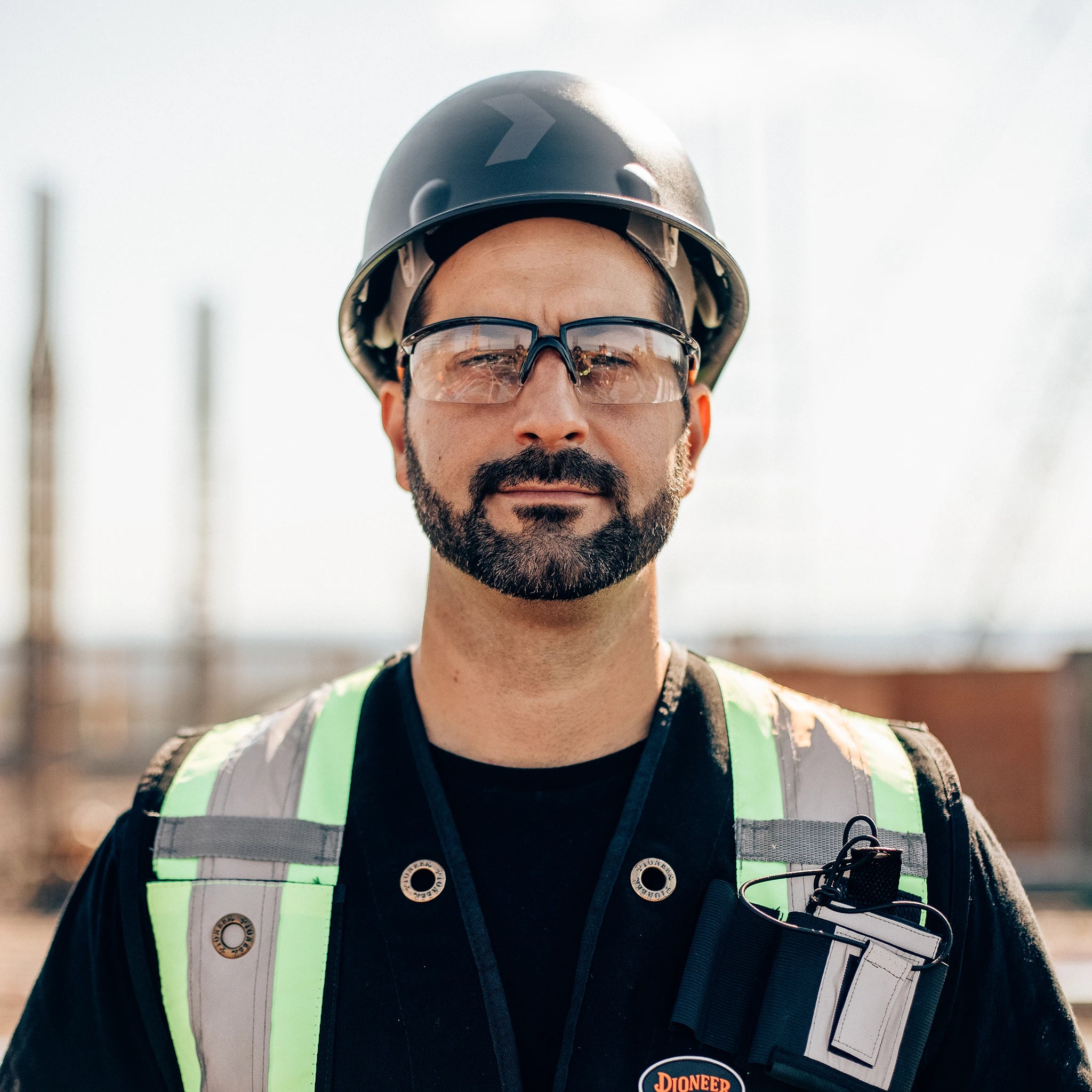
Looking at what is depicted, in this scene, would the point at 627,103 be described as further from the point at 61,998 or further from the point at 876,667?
the point at 876,667

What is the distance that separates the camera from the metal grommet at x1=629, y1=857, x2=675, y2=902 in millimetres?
1915

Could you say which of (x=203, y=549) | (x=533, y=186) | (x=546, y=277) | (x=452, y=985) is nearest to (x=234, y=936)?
(x=452, y=985)

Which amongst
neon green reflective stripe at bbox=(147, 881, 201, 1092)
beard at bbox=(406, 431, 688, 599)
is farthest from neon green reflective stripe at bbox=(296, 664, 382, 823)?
beard at bbox=(406, 431, 688, 599)

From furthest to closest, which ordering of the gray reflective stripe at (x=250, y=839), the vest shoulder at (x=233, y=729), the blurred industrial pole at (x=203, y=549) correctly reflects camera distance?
1. the blurred industrial pole at (x=203, y=549)
2. the vest shoulder at (x=233, y=729)
3. the gray reflective stripe at (x=250, y=839)

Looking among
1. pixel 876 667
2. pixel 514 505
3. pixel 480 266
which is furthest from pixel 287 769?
pixel 876 667

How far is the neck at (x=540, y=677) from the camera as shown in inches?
84.7

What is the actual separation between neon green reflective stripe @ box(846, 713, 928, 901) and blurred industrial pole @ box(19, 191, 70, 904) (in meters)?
13.2

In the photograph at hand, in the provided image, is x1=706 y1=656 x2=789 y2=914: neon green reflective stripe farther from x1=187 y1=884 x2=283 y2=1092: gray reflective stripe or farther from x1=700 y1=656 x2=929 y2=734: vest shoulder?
x1=187 y1=884 x2=283 y2=1092: gray reflective stripe

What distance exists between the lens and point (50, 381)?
43.1 ft

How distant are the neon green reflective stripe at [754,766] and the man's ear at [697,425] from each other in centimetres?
49

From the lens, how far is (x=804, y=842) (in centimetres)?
200

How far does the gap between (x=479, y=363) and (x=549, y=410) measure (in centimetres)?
20

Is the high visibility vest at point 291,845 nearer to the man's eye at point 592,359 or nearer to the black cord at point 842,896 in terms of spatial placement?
the black cord at point 842,896

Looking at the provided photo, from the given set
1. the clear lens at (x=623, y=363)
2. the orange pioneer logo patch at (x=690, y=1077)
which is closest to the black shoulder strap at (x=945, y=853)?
the orange pioneer logo patch at (x=690, y=1077)
